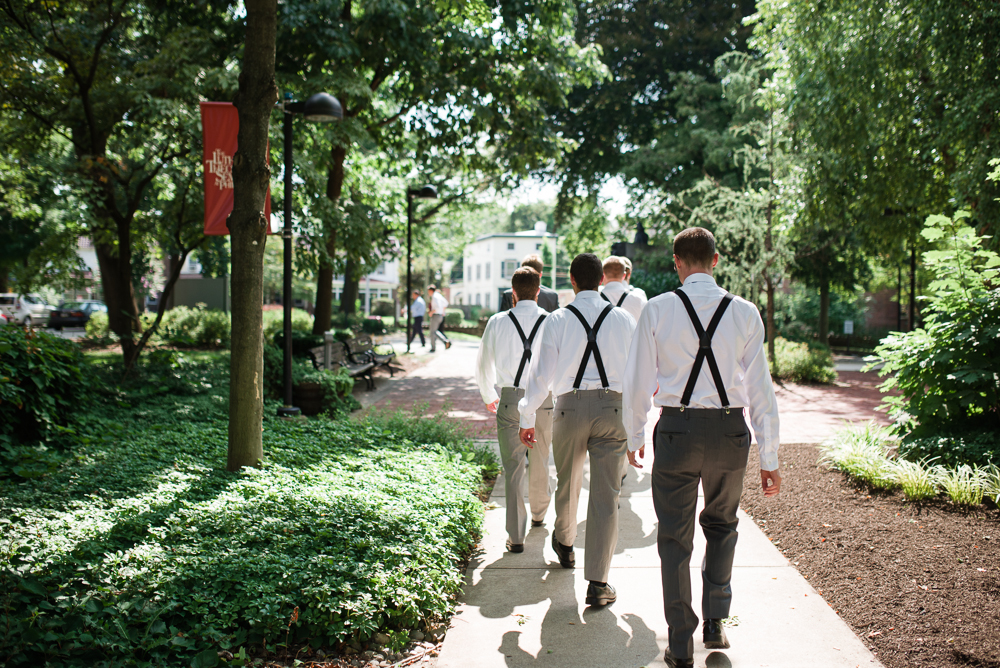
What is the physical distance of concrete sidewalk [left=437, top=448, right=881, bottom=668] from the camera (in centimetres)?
333

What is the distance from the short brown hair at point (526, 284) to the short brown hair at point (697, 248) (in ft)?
4.55

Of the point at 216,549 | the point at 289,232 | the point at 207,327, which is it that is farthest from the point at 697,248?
the point at 207,327

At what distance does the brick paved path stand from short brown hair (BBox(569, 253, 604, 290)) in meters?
3.56

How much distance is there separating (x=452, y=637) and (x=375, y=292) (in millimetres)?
78791

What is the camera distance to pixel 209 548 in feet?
12.6

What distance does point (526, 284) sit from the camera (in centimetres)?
468

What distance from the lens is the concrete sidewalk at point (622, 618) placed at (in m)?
3.33

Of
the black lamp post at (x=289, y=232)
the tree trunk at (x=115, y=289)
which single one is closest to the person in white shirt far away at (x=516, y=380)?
the black lamp post at (x=289, y=232)

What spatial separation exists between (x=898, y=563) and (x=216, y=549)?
13.3ft

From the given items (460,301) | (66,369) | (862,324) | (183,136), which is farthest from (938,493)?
(460,301)

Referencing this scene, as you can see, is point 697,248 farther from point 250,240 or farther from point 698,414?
point 250,240

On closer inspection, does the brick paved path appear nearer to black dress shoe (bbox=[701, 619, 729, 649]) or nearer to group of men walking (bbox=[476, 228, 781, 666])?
group of men walking (bbox=[476, 228, 781, 666])

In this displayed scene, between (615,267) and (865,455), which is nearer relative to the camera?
(615,267)

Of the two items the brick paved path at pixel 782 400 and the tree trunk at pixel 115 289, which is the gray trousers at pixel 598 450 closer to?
the brick paved path at pixel 782 400
